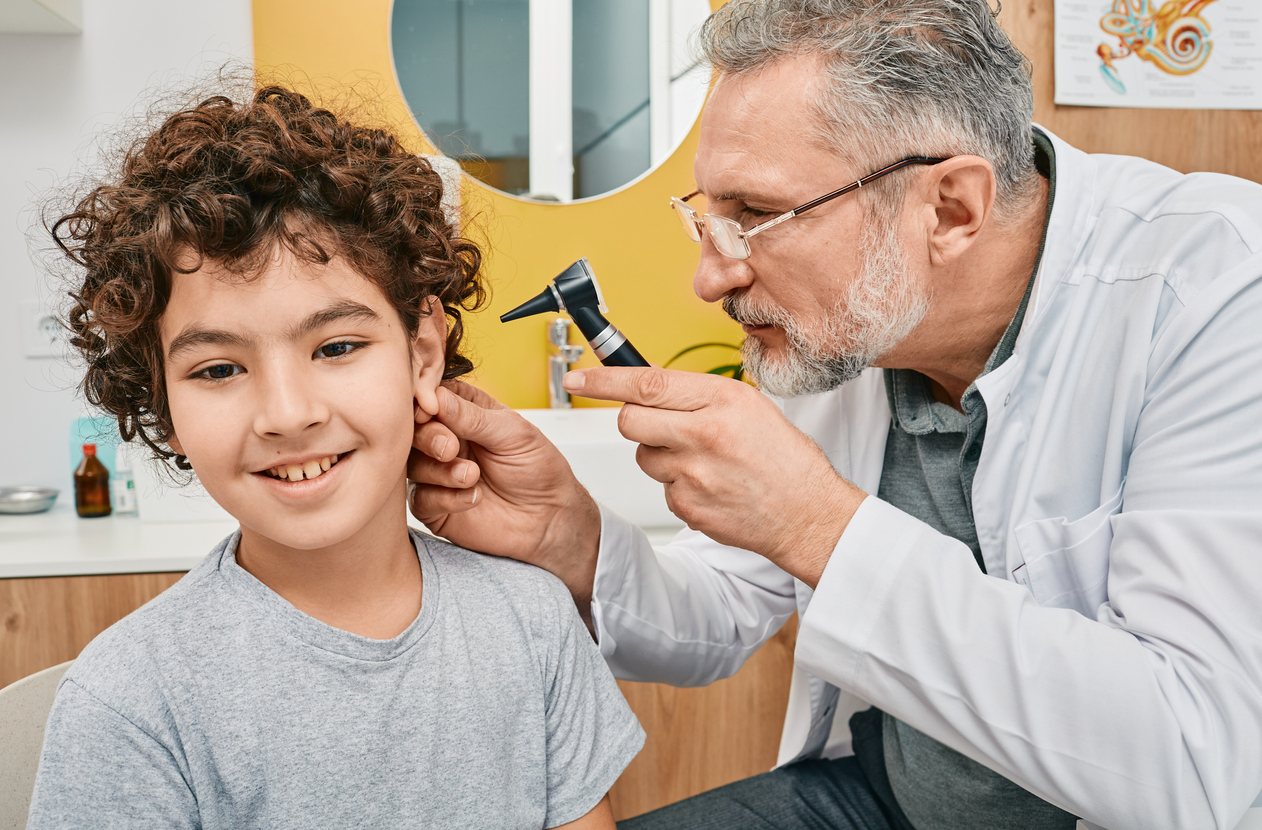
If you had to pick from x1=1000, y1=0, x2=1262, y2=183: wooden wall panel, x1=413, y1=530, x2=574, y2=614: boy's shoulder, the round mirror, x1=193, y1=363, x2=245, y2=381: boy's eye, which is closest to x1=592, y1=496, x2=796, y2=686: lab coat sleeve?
x1=413, y1=530, x2=574, y2=614: boy's shoulder

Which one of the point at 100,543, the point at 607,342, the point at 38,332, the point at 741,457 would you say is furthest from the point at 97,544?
the point at 741,457

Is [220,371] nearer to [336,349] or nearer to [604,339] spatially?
[336,349]

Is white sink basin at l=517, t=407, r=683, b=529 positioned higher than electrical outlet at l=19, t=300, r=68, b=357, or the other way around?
electrical outlet at l=19, t=300, r=68, b=357

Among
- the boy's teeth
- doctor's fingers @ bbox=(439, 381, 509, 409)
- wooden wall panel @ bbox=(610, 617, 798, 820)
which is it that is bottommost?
wooden wall panel @ bbox=(610, 617, 798, 820)

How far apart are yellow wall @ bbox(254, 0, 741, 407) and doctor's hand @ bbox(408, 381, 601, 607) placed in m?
0.96

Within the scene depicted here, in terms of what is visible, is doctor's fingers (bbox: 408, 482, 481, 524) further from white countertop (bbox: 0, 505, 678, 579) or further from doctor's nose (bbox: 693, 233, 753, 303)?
white countertop (bbox: 0, 505, 678, 579)

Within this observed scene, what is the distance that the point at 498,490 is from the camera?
3.22ft

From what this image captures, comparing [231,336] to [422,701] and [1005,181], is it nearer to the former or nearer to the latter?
[422,701]

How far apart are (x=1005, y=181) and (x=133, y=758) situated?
3.48 ft

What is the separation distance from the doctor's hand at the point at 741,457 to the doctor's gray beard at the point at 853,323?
7.6 inches

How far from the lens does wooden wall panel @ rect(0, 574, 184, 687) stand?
4.66ft

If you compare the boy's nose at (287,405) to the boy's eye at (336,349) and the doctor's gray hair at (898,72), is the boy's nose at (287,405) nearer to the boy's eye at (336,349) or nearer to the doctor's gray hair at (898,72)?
the boy's eye at (336,349)

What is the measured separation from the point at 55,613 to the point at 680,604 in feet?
3.30

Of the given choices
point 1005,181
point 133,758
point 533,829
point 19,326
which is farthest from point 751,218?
point 19,326
